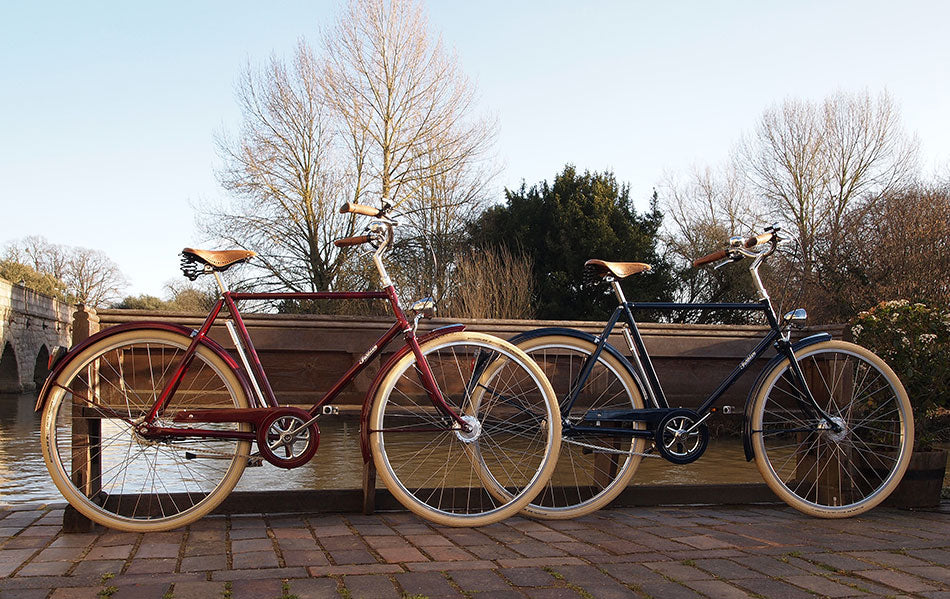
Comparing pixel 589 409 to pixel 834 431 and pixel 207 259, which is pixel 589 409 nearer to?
pixel 834 431

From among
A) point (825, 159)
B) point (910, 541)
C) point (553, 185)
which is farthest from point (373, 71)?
point (910, 541)

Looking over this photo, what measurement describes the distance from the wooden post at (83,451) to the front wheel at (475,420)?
3.55ft

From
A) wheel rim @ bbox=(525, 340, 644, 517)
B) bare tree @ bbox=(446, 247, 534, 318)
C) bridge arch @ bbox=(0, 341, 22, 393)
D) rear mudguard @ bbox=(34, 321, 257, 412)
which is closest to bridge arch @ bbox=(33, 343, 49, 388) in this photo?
bridge arch @ bbox=(0, 341, 22, 393)

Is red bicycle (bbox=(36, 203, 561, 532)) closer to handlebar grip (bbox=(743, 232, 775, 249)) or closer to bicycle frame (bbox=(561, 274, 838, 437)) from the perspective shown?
bicycle frame (bbox=(561, 274, 838, 437))

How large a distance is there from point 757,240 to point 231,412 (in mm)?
2357

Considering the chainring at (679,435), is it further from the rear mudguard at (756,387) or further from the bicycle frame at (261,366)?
the bicycle frame at (261,366)

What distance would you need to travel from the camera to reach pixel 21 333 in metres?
32.5

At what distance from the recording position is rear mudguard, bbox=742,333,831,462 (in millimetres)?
3602

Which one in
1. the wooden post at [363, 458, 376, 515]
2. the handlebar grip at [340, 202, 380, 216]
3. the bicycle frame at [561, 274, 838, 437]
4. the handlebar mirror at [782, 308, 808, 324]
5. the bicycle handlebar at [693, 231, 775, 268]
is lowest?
the wooden post at [363, 458, 376, 515]

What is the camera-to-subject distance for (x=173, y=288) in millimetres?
46000

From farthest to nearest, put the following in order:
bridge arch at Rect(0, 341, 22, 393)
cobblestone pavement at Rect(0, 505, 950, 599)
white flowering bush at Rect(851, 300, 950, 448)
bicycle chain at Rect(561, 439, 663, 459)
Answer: bridge arch at Rect(0, 341, 22, 393)
white flowering bush at Rect(851, 300, 950, 448)
bicycle chain at Rect(561, 439, 663, 459)
cobblestone pavement at Rect(0, 505, 950, 599)

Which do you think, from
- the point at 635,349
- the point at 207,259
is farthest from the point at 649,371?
the point at 207,259

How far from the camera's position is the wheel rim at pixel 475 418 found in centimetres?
325

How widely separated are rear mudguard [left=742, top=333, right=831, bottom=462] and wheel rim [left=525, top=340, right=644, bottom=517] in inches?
18.8
